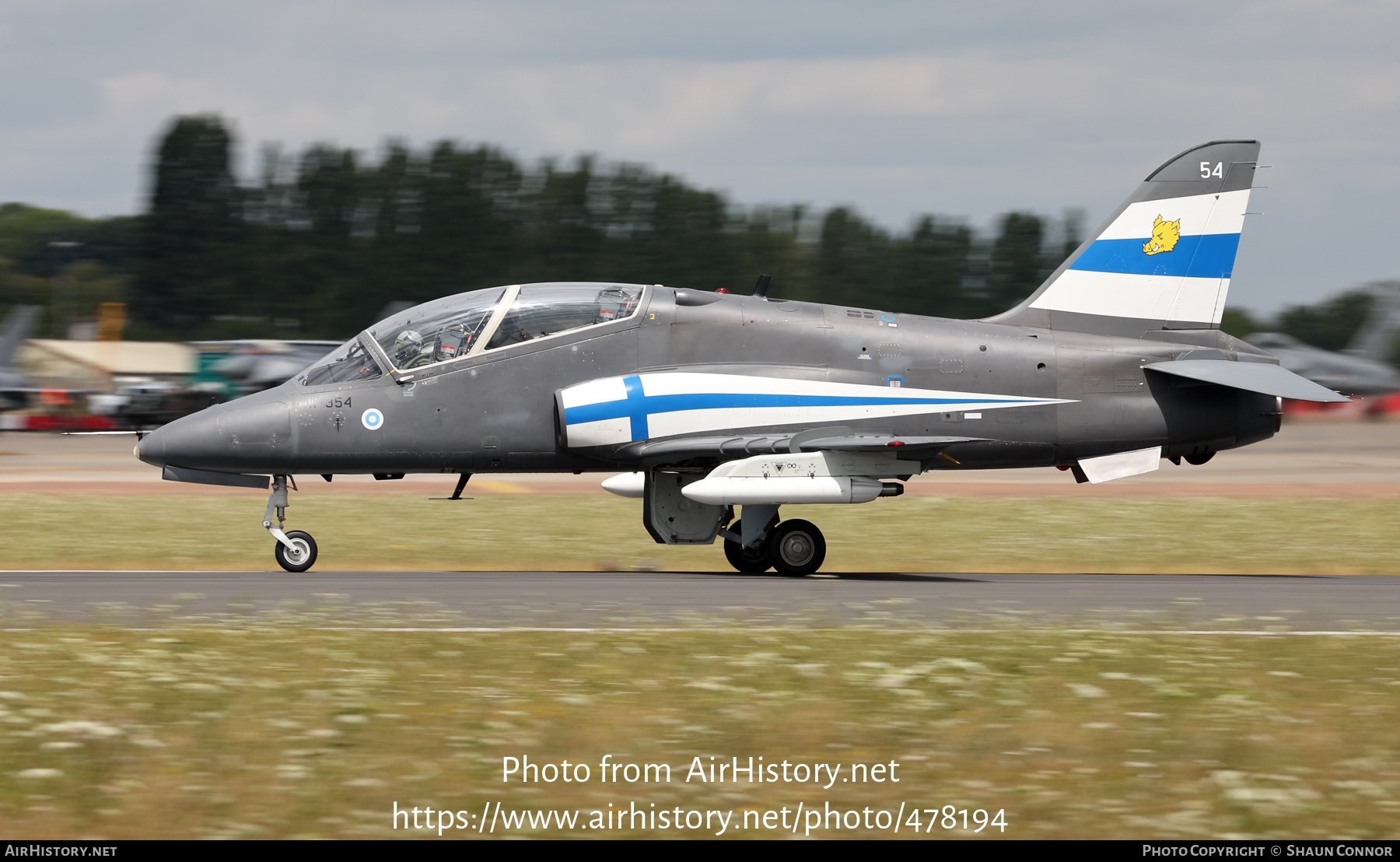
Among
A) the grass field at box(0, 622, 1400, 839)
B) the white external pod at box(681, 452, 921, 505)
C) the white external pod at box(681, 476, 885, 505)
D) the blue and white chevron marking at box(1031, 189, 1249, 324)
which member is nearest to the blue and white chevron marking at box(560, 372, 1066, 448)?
the white external pod at box(681, 452, 921, 505)

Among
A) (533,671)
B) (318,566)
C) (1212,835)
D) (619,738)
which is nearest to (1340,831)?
(1212,835)

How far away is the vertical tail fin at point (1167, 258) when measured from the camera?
680 inches

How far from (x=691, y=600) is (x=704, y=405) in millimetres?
3070

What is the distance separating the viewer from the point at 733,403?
15.8 metres

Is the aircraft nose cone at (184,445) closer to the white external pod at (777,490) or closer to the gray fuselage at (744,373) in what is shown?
the gray fuselage at (744,373)

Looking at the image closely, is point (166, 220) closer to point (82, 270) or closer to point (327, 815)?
point (82, 270)

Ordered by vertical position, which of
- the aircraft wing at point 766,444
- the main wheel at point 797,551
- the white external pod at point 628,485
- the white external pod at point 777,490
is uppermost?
the aircraft wing at point 766,444

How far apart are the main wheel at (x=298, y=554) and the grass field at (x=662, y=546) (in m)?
1.74

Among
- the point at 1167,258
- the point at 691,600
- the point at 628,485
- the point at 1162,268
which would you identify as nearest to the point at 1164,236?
the point at 1167,258

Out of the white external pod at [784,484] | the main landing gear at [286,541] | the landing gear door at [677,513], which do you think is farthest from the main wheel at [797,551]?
the main landing gear at [286,541]

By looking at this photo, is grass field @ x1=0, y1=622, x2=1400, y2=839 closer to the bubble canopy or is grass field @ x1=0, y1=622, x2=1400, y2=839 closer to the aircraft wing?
the aircraft wing

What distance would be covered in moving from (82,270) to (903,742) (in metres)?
156

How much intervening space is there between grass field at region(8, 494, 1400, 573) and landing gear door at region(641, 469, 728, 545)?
131cm
